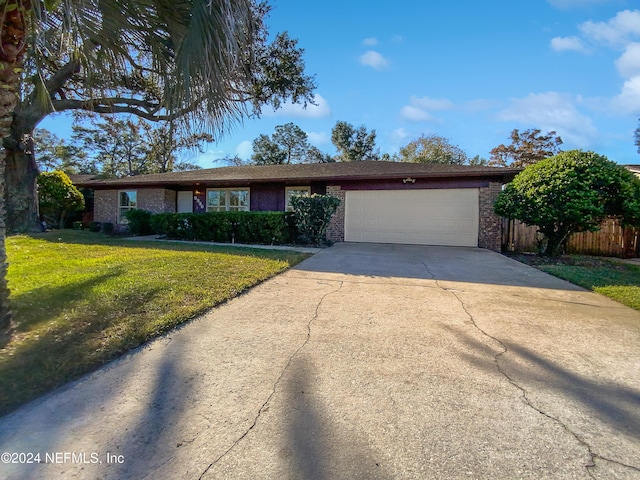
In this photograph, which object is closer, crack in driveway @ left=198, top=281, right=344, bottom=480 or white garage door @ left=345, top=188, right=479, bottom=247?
crack in driveway @ left=198, top=281, right=344, bottom=480

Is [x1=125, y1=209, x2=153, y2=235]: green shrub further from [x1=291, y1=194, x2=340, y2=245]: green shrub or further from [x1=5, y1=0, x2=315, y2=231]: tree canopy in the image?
[x1=5, y1=0, x2=315, y2=231]: tree canopy

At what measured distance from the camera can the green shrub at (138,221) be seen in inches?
531

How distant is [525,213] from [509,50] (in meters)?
5.05

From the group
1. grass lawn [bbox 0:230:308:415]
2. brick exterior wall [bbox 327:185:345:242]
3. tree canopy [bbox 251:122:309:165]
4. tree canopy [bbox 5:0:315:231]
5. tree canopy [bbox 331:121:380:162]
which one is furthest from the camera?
tree canopy [bbox 251:122:309:165]

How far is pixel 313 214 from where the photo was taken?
1006 cm

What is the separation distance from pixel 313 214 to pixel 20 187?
42.3 feet

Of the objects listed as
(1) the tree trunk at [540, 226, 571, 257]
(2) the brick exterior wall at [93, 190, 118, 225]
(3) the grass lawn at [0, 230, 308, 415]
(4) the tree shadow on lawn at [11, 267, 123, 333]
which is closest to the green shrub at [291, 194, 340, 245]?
(3) the grass lawn at [0, 230, 308, 415]

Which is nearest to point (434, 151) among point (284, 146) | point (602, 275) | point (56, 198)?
point (284, 146)

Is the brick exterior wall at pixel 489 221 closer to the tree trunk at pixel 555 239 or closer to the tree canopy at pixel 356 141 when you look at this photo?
the tree trunk at pixel 555 239

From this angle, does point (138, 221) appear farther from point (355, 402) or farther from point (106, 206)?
point (355, 402)

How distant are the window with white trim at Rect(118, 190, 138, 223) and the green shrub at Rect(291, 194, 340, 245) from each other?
10.6 m

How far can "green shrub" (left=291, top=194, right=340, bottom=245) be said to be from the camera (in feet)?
32.6

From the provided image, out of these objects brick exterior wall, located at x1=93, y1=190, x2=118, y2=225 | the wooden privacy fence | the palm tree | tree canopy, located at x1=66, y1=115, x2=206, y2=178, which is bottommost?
the wooden privacy fence

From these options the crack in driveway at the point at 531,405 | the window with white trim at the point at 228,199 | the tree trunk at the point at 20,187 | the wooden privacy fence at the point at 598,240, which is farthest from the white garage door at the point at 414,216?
the tree trunk at the point at 20,187
